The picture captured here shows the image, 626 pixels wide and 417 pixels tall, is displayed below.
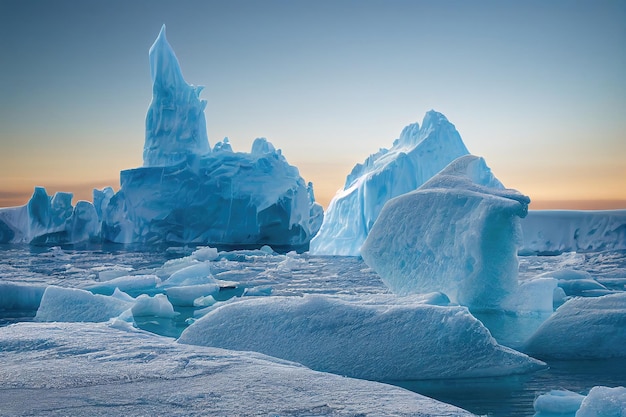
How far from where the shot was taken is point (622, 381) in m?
4.96

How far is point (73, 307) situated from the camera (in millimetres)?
7688

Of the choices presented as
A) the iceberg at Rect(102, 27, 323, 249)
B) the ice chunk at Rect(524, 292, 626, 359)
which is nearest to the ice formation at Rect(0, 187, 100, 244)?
the iceberg at Rect(102, 27, 323, 249)

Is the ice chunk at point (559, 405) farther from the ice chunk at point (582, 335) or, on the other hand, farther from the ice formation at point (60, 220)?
the ice formation at point (60, 220)

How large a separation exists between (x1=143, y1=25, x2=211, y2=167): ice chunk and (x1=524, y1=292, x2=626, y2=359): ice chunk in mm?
25023

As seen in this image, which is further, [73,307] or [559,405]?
[73,307]

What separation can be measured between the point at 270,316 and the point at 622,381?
120 inches

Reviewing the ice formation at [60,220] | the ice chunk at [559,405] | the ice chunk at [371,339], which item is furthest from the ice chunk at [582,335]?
the ice formation at [60,220]

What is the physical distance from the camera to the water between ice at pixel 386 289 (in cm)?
456

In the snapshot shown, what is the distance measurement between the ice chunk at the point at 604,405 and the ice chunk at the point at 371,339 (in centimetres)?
167

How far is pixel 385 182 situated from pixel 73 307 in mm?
16460

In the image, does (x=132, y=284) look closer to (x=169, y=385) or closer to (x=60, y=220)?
(x=169, y=385)

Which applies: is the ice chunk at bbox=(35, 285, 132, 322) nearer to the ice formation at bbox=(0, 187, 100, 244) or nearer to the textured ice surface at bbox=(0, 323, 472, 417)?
the textured ice surface at bbox=(0, 323, 472, 417)

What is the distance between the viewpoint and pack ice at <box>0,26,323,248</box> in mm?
29031

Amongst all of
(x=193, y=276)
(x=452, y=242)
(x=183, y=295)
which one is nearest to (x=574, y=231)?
(x=193, y=276)
